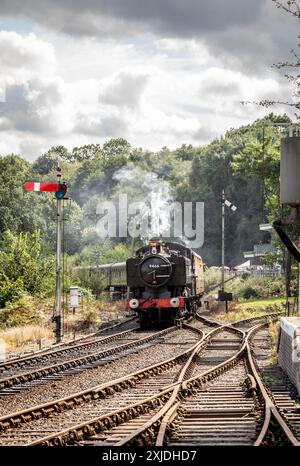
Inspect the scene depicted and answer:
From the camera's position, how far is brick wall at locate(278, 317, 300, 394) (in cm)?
1380

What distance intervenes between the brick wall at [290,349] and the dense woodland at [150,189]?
81.7 feet

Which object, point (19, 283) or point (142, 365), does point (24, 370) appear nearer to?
point (142, 365)

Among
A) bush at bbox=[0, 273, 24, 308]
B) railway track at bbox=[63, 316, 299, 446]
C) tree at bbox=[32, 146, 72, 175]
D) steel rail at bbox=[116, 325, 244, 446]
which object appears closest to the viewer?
steel rail at bbox=[116, 325, 244, 446]

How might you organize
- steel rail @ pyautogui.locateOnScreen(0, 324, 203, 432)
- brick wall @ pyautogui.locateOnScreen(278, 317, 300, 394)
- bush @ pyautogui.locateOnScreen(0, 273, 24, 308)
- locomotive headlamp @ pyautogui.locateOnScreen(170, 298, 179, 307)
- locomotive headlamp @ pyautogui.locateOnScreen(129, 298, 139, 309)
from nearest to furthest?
steel rail @ pyautogui.locateOnScreen(0, 324, 203, 432) < brick wall @ pyautogui.locateOnScreen(278, 317, 300, 394) < locomotive headlamp @ pyautogui.locateOnScreen(170, 298, 179, 307) < locomotive headlamp @ pyautogui.locateOnScreen(129, 298, 139, 309) < bush @ pyautogui.locateOnScreen(0, 273, 24, 308)

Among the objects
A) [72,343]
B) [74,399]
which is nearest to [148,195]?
[72,343]

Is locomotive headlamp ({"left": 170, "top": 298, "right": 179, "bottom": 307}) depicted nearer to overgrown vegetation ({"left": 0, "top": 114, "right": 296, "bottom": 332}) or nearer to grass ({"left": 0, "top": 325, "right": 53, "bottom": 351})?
grass ({"left": 0, "top": 325, "right": 53, "bottom": 351})

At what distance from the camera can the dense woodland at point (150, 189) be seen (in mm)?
56250

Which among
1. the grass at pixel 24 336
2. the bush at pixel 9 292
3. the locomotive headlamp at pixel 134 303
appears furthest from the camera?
the bush at pixel 9 292

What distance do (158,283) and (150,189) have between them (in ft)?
151

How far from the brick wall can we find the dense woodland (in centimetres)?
2490

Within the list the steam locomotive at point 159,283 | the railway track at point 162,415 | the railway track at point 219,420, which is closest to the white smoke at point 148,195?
the steam locomotive at point 159,283

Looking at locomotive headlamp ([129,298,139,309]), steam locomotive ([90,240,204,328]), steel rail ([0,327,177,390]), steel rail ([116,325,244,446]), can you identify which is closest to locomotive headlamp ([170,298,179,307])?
steam locomotive ([90,240,204,328])

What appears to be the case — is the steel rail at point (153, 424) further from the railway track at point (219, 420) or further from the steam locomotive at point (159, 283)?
the steam locomotive at point (159, 283)

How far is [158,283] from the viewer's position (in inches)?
1149
